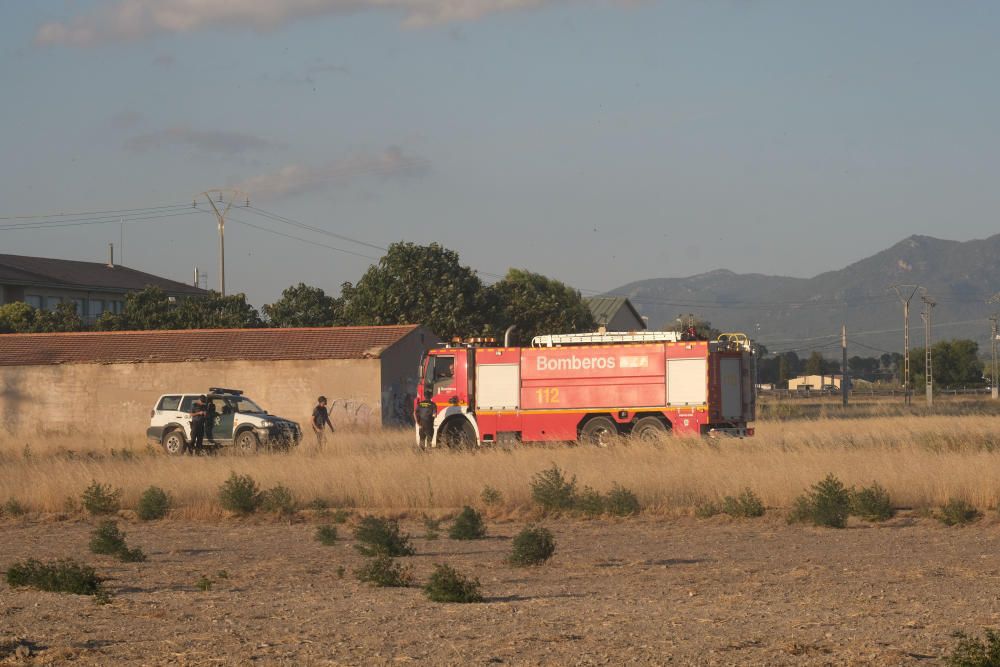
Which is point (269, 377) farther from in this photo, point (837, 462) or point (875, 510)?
point (875, 510)

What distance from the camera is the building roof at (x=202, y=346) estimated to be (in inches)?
1697

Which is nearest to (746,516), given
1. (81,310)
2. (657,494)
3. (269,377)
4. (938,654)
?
(657,494)

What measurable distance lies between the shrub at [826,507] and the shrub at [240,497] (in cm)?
830

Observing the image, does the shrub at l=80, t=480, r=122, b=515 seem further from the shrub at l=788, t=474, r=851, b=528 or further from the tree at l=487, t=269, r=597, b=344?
the tree at l=487, t=269, r=597, b=344

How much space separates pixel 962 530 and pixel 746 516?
117 inches

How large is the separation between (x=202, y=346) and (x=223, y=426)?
12477 millimetres

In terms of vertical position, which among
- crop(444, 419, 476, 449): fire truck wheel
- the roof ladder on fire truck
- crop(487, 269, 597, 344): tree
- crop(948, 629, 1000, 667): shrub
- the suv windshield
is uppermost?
crop(487, 269, 597, 344): tree

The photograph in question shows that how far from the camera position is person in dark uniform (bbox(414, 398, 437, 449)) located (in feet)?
98.5

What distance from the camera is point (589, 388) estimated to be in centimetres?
2967

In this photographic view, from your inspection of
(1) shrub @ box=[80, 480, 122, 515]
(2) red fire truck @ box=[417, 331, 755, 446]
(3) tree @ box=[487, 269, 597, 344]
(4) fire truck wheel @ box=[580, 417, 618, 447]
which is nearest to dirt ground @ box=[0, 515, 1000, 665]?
(1) shrub @ box=[80, 480, 122, 515]

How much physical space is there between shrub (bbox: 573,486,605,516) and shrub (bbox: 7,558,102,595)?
8542 mm

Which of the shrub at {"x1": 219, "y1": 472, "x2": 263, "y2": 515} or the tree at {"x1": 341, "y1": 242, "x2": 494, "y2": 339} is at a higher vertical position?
the tree at {"x1": 341, "y1": 242, "x2": 494, "y2": 339}

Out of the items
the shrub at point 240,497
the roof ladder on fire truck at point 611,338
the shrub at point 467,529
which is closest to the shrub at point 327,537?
the shrub at point 467,529

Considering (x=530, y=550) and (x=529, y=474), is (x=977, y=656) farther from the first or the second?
(x=529, y=474)
